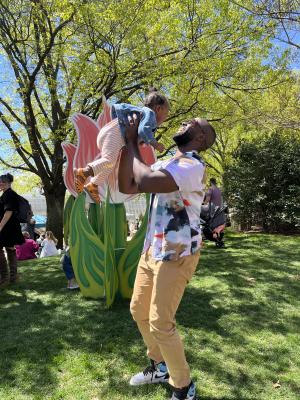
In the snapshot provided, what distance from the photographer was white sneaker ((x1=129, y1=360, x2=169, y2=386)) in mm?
2844

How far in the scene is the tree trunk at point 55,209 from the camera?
11320 millimetres

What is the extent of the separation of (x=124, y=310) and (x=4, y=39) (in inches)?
270

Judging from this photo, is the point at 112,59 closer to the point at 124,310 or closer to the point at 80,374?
the point at 124,310

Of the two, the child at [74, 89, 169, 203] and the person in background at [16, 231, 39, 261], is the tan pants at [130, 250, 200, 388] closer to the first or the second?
the child at [74, 89, 169, 203]

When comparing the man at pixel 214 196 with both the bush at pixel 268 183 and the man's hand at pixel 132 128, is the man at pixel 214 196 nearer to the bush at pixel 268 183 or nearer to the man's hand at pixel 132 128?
the bush at pixel 268 183

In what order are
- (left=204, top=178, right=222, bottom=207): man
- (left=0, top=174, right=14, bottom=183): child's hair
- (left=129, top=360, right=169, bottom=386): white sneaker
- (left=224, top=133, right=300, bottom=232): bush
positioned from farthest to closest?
1. (left=224, top=133, right=300, bottom=232): bush
2. (left=204, top=178, right=222, bottom=207): man
3. (left=0, top=174, right=14, bottom=183): child's hair
4. (left=129, top=360, right=169, bottom=386): white sneaker

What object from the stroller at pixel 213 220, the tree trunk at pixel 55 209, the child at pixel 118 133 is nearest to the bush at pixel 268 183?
the stroller at pixel 213 220

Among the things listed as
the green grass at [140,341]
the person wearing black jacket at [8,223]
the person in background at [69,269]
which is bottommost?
the green grass at [140,341]

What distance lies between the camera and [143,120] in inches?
88.1

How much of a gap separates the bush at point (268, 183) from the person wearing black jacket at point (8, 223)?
8327mm

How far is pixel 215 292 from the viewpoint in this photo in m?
5.22

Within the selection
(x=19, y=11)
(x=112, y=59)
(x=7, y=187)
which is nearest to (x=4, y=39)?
(x=19, y=11)

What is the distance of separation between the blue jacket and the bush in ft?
33.4

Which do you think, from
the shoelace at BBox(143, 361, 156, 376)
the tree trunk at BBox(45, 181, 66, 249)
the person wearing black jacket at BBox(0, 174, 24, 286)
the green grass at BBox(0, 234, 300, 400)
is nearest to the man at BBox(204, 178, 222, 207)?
the green grass at BBox(0, 234, 300, 400)
